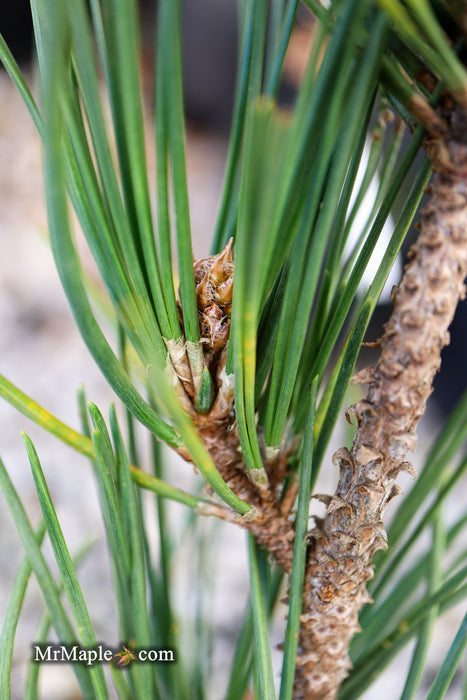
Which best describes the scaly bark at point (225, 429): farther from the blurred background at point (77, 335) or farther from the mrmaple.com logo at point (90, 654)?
the blurred background at point (77, 335)

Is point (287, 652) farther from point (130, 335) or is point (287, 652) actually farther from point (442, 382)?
point (442, 382)

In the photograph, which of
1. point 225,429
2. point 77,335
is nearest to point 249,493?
point 225,429

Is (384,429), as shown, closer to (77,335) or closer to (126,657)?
(126,657)

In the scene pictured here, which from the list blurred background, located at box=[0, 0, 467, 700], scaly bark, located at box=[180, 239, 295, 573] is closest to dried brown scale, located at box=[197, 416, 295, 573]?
scaly bark, located at box=[180, 239, 295, 573]

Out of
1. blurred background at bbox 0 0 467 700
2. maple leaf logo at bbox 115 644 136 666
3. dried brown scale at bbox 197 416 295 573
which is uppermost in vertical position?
blurred background at bbox 0 0 467 700

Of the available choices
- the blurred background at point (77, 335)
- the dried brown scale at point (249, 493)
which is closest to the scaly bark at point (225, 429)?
the dried brown scale at point (249, 493)

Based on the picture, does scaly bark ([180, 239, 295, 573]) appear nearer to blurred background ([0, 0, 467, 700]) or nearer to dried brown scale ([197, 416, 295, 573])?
dried brown scale ([197, 416, 295, 573])
